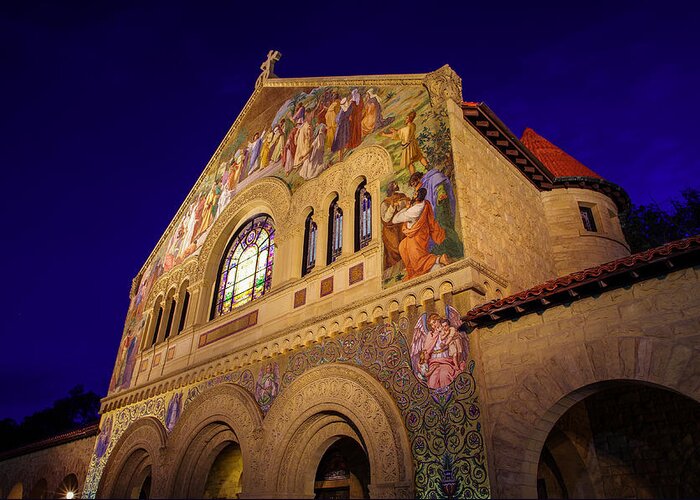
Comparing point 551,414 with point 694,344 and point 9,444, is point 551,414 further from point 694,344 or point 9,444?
point 9,444

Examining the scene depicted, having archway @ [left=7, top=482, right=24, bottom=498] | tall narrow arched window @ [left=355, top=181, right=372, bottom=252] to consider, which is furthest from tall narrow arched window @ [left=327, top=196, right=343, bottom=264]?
archway @ [left=7, top=482, right=24, bottom=498]

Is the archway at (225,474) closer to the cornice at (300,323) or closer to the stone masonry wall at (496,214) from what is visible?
the cornice at (300,323)

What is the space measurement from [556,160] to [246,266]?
9.10 meters

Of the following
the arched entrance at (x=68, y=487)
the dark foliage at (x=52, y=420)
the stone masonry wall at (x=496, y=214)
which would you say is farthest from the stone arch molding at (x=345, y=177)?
the dark foliage at (x=52, y=420)

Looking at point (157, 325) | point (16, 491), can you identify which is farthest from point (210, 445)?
point (16, 491)

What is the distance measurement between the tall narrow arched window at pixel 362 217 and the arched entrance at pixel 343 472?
416 centimetres

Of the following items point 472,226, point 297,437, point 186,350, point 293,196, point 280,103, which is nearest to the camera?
point 472,226

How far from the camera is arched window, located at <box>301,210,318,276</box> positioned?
10.8 meters

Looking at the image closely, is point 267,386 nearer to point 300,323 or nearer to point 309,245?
point 300,323

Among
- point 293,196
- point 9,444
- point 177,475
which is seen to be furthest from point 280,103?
point 9,444

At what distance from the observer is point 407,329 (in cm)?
753

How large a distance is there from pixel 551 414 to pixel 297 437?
4.61 m

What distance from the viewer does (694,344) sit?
198 inches

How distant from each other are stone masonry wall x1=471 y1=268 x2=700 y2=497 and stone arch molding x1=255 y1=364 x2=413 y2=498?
4.99 feet
